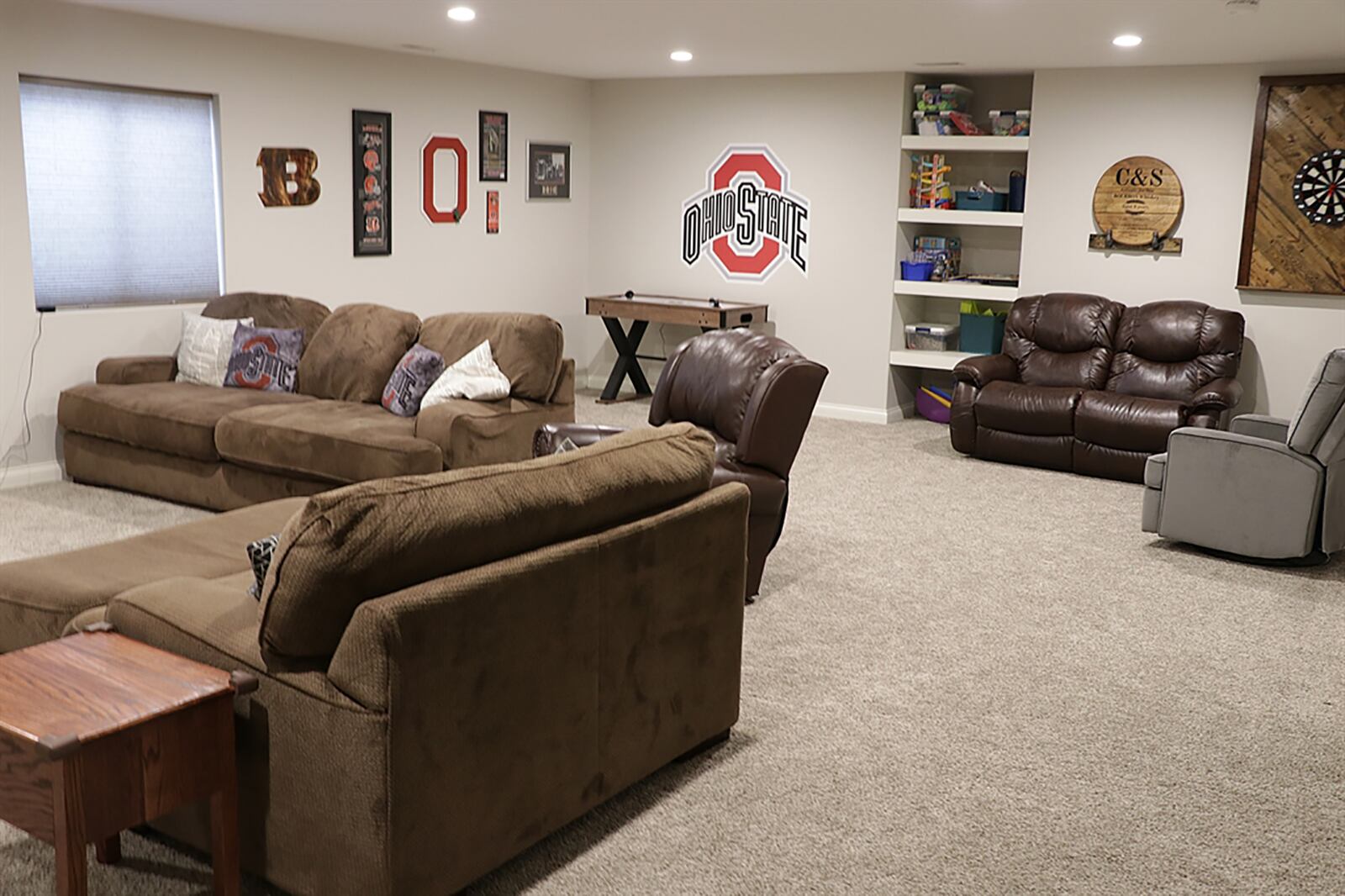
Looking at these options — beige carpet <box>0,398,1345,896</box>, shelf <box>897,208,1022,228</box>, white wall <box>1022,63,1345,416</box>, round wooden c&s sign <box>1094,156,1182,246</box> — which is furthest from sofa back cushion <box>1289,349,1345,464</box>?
shelf <box>897,208,1022,228</box>

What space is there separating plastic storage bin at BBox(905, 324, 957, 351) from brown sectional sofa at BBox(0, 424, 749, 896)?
5631 millimetres

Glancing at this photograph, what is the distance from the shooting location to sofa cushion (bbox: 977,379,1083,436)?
6.90 metres

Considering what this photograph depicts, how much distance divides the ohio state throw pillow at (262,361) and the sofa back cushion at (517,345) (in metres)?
0.78

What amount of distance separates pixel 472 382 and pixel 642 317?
10.7 feet

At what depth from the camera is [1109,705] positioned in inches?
146

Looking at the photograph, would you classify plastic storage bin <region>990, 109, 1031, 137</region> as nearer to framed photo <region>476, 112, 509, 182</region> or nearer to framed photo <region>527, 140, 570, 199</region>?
framed photo <region>527, 140, 570, 199</region>

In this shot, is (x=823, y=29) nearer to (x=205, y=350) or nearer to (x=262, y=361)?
(x=262, y=361)

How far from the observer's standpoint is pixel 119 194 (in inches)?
251

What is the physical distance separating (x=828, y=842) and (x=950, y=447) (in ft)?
16.6

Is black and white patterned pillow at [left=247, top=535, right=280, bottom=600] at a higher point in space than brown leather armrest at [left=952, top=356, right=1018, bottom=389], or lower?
higher

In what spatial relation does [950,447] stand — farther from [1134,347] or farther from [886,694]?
[886,694]

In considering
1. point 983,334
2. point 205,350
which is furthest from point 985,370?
point 205,350

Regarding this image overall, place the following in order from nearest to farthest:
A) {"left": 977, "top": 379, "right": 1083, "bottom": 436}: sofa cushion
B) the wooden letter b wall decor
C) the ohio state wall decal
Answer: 1. {"left": 977, "top": 379, "right": 1083, "bottom": 436}: sofa cushion
2. the wooden letter b wall decor
3. the ohio state wall decal

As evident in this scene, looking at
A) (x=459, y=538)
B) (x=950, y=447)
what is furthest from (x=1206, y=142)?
(x=459, y=538)
